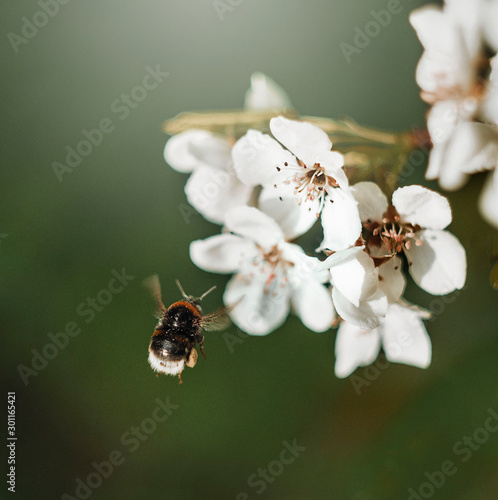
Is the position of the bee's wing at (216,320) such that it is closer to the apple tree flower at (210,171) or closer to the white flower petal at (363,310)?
the apple tree flower at (210,171)

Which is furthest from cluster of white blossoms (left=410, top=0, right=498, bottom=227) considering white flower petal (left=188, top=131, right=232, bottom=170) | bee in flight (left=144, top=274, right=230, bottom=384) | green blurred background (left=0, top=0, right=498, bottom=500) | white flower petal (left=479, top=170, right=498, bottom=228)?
green blurred background (left=0, top=0, right=498, bottom=500)

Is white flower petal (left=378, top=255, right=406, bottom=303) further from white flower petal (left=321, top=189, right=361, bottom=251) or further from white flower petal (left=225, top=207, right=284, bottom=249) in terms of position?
white flower petal (left=225, top=207, right=284, bottom=249)

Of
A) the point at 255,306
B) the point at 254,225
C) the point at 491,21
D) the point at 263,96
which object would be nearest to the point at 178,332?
the point at 255,306

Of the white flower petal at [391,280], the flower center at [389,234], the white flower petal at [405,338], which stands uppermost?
the flower center at [389,234]

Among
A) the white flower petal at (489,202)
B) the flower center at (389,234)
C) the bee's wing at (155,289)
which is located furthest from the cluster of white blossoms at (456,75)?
the bee's wing at (155,289)

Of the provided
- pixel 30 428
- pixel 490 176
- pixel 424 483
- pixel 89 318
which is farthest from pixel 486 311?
pixel 30 428
